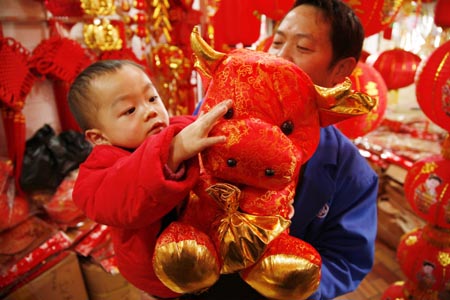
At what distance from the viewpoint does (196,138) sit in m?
0.54

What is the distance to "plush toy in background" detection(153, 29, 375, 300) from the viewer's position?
0.53m

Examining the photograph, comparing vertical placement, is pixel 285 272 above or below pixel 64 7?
below

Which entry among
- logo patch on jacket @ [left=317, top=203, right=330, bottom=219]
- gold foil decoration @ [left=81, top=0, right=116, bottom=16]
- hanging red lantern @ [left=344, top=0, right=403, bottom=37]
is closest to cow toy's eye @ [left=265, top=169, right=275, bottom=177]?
logo patch on jacket @ [left=317, top=203, right=330, bottom=219]

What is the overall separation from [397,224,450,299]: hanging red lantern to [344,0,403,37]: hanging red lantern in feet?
3.66

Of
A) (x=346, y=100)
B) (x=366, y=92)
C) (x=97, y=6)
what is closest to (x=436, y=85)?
(x=366, y=92)

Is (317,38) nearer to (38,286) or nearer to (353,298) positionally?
(38,286)

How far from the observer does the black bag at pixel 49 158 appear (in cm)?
170

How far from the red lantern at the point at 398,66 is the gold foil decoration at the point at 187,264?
201cm

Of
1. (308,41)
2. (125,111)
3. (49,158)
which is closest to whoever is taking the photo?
(125,111)

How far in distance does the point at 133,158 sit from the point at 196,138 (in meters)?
0.13

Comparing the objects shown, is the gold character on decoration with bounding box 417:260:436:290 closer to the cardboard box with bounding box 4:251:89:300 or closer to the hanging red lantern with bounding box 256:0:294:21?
the hanging red lantern with bounding box 256:0:294:21

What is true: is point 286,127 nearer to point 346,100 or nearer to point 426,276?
point 346,100

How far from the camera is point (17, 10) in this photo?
170 cm

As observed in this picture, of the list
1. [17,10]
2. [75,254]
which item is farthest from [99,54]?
[75,254]
